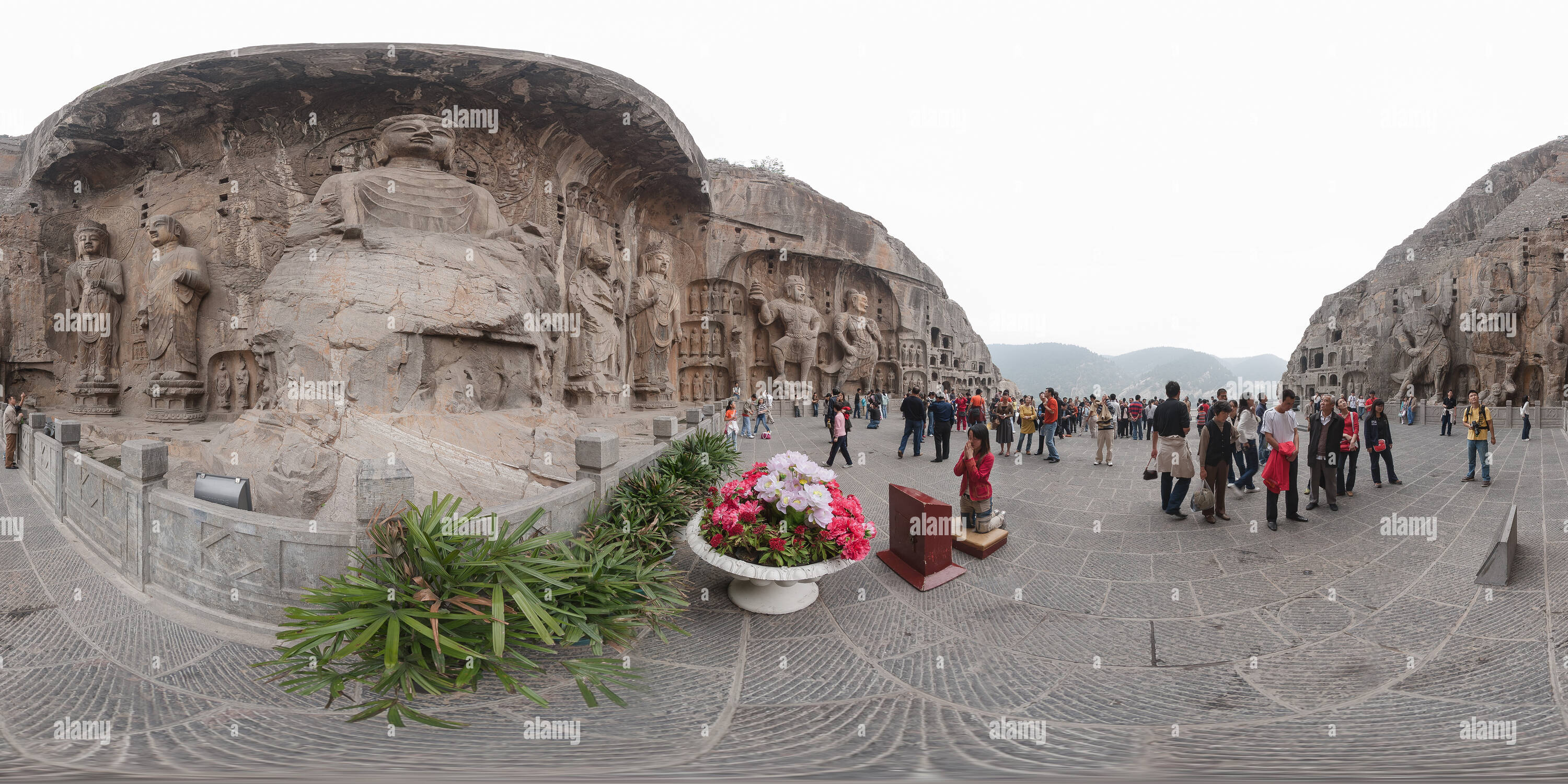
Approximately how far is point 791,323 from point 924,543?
1822cm

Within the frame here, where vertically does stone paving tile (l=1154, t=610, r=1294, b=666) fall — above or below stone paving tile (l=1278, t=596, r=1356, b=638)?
below

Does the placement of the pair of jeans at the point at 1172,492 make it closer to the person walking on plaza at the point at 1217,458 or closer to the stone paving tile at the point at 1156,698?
the person walking on plaza at the point at 1217,458

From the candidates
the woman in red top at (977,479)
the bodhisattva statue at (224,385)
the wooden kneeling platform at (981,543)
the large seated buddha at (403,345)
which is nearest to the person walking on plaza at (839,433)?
the woman in red top at (977,479)

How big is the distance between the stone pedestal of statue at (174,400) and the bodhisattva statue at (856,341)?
19.0 meters

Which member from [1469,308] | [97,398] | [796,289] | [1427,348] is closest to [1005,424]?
[796,289]

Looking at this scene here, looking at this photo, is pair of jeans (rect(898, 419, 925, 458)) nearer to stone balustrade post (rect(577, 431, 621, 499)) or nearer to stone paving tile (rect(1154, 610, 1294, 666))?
stone balustrade post (rect(577, 431, 621, 499))

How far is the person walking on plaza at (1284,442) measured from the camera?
570 cm

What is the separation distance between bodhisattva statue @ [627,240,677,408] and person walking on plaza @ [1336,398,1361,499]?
14345 millimetres

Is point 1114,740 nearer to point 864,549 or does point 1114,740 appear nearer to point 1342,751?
point 1342,751

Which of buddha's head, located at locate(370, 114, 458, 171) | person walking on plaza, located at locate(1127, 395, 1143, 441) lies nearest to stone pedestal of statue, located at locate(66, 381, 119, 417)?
buddha's head, located at locate(370, 114, 458, 171)

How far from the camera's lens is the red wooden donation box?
4.52 meters

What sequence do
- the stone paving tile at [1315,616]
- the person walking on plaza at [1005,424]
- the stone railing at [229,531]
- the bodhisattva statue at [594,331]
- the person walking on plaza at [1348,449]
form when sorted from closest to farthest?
the stone railing at [229,531], the stone paving tile at [1315,616], the person walking on plaza at [1348,449], the person walking on plaza at [1005,424], the bodhisattva statue at [594,331]

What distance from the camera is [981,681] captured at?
321 cm

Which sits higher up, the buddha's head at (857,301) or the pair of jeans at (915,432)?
the buddha's head at (857,301)
